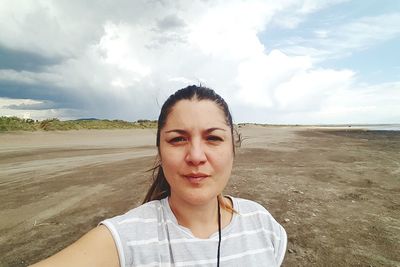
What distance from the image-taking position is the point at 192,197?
1864 mm

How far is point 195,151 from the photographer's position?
1.85 meters

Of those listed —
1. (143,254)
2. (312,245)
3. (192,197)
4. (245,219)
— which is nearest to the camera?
(143,254)

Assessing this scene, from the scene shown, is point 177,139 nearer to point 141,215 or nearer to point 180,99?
point 180,99

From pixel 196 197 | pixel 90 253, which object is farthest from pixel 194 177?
pixel 90 253

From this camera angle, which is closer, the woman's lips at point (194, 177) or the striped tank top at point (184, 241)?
the striped tank top at point (184, 241)

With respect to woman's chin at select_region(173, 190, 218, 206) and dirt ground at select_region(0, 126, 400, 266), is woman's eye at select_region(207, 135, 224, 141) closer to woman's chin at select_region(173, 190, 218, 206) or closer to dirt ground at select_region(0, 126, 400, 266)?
woman's chin at select_region(173, 190, 218, 206)


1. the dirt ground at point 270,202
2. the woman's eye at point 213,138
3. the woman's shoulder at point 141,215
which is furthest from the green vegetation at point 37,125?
the woman's eye at point 213,138

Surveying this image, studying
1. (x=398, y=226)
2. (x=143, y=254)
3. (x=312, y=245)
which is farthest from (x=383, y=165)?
(x=143, y=254)

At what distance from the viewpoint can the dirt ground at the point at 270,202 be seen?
14.9 feet

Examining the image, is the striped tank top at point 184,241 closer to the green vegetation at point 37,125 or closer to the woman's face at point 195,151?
the woman's face at point 195,151

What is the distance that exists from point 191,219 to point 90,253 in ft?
2.17

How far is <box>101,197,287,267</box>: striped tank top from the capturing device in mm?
1697

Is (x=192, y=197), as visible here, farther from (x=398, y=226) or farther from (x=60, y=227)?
(x=398, y=226)

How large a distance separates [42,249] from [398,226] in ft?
20.7
